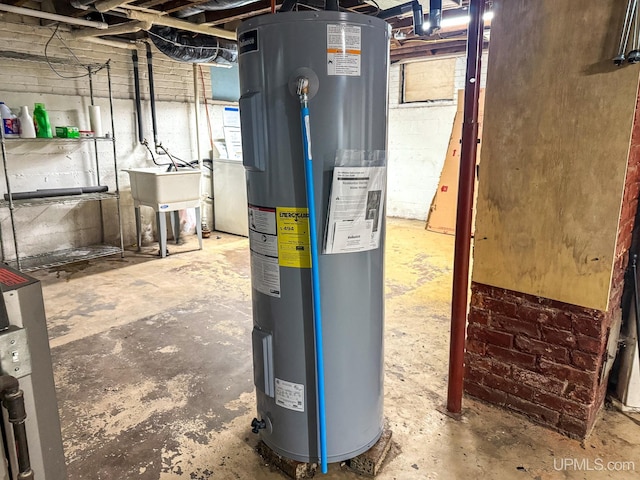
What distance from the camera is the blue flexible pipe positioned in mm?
1314

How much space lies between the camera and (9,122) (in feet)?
12.3

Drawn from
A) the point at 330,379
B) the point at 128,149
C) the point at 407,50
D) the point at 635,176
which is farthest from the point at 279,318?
the point at 407,50

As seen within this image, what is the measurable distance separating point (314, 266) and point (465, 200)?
794 millimetres

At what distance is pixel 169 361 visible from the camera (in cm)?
253

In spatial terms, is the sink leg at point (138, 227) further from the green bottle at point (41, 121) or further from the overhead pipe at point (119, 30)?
the overhead pipe at point (119, 30)

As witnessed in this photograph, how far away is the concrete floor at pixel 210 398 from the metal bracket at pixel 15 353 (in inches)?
43.8

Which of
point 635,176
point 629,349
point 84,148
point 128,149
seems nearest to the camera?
point 635,176

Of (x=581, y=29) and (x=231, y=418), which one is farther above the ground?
(x=581, y=29)

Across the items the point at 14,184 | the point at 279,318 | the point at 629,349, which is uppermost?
the point at 14,184

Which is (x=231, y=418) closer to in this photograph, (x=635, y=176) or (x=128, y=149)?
(x=635, y=176)

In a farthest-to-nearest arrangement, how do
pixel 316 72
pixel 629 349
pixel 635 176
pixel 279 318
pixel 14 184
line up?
pixel 14 184 < pixel 629 349 < pixel 635 176 < pixel 279 318 < pixel 316 72

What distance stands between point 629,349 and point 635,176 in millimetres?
783

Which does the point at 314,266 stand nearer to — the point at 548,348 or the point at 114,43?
the point at 548,348

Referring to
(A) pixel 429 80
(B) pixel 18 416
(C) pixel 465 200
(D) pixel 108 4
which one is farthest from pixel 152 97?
(B) pixel 18 416
